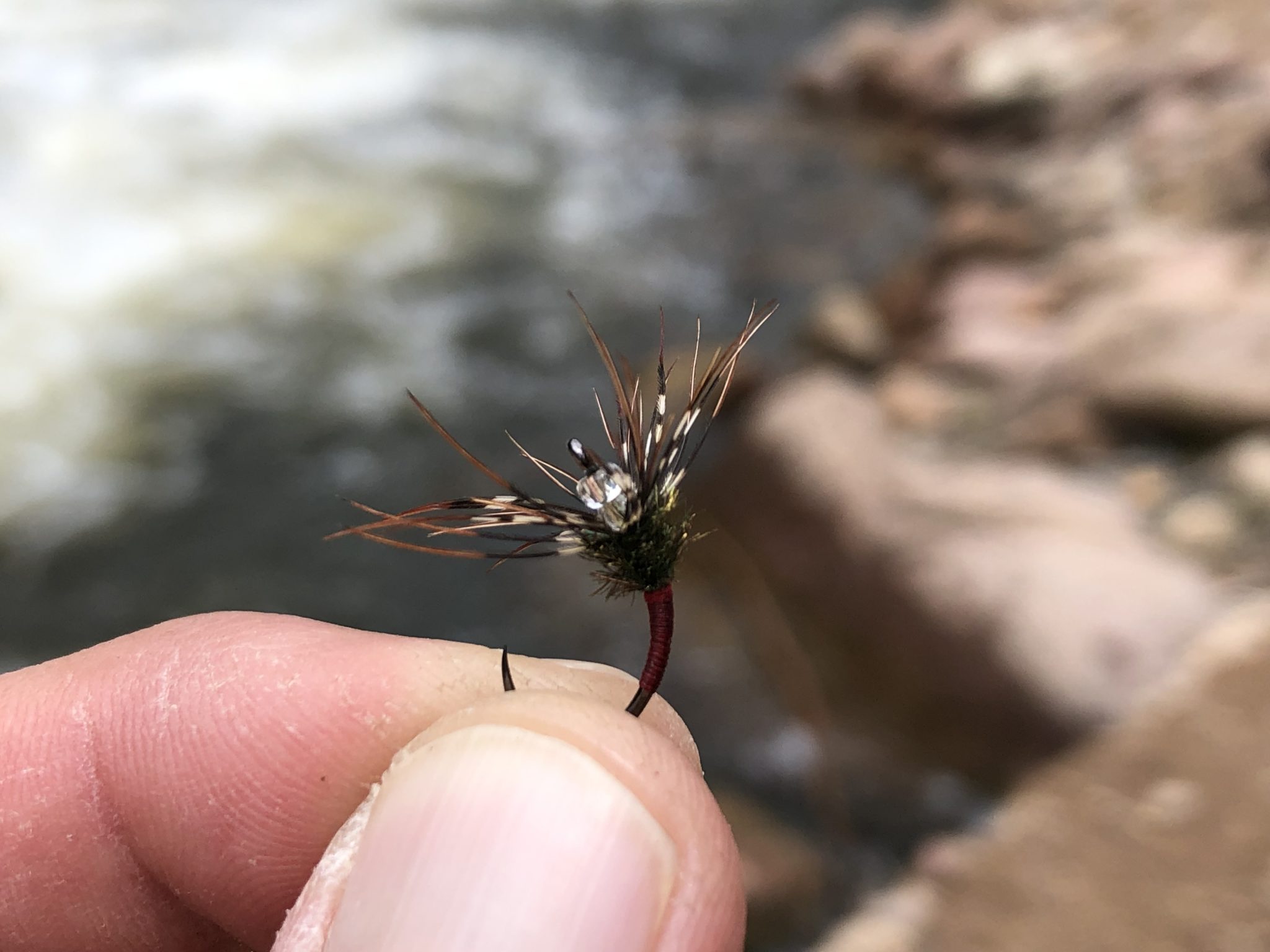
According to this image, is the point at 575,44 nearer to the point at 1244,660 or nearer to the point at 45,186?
the point at 45,186

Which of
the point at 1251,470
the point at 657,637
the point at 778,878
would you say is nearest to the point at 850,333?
the point at 1251,470

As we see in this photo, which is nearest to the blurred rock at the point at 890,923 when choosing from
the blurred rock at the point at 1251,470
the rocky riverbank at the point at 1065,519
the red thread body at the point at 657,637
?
the rocky riverbank at the point at 1065,519

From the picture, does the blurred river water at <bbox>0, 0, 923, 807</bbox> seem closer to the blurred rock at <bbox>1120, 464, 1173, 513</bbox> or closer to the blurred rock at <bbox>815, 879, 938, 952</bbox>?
the blurred rock at <bbox>815, 879, 938, 952</bbox>

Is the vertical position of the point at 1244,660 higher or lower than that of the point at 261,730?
lower

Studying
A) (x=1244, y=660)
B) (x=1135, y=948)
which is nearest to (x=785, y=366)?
(x=1244, y=660)

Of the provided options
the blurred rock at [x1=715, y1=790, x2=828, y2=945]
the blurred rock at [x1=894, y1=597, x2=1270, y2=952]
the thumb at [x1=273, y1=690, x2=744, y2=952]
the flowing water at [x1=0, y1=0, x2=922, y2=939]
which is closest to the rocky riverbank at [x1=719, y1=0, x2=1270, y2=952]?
the blurred rock at [x1=894, y1=597, x2=1270, y2=952]

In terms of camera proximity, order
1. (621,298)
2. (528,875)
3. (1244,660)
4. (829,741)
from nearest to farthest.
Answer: (528,875), (1244,660), (829,741), (621,298)

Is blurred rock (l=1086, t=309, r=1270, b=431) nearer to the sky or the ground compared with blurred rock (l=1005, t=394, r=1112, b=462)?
nearer to the sky
